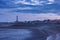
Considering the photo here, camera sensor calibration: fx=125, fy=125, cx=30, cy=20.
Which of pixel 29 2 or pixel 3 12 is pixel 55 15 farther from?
pixel 3 12

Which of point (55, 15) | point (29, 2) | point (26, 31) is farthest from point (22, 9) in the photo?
point (55, 15)

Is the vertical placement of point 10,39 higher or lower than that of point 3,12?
lower

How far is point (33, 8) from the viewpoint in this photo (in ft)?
3.84

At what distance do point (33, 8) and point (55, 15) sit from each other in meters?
0.22

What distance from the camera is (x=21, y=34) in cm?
120

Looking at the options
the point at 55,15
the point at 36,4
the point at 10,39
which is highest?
the point at 36,4

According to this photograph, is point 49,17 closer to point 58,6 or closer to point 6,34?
point 58,6

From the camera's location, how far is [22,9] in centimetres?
117

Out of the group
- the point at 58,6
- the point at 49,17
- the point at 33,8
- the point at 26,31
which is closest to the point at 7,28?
the point at 26,31

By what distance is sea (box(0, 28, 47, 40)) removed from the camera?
3.90ft

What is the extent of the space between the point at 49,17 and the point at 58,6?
0.13 meters

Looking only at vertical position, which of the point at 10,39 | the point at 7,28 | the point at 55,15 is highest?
the point at 55,15

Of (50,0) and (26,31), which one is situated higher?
(50,0)

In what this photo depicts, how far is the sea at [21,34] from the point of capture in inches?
46.8
